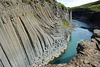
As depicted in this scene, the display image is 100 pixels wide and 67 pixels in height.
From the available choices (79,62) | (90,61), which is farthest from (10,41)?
(90,61)

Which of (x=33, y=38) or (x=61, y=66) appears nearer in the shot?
(x=61, y=66)

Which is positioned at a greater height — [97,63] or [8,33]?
[8,33]

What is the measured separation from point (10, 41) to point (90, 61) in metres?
10.7

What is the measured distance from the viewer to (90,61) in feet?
32.5

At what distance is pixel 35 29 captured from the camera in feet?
50.8

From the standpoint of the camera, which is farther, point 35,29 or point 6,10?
point 35,29

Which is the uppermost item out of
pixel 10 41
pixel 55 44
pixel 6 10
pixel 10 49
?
pixel 6 10

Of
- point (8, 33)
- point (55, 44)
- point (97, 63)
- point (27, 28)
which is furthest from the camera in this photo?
point (55, 44)

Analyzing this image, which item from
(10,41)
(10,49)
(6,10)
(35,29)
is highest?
(6,10)

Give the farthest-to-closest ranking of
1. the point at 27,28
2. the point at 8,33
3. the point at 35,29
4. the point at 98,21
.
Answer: the point at 98,21 → the point at 35,29 → the point at 27,28 → the point at 8,33

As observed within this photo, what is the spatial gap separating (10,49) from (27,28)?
4364 millimetres

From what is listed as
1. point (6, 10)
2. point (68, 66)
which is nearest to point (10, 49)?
point (6, 10)

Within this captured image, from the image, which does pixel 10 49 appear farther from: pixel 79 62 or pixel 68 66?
pixel 79 62

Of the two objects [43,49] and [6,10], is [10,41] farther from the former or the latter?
[43,49]
